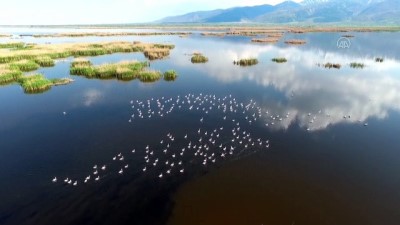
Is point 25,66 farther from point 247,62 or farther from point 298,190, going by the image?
point 298,190

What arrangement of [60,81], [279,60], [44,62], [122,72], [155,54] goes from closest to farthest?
[60,81], [122,72], [44,62], [279,60], [155,54]

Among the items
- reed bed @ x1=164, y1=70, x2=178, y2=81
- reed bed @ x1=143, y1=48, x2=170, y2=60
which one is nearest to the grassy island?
reed bed @ x1=164, y1=70, x2=178, y2=81

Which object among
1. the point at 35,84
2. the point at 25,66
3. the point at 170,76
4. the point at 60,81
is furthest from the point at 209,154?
the point at 25,66

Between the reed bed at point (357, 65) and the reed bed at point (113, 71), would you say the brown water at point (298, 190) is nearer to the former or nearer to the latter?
the reed bed at point (113, 71)

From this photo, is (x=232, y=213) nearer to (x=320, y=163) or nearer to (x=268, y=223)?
(x=268, y=223)

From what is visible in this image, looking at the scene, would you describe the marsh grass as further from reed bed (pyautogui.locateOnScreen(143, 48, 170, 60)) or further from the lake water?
reed bed (pyautogui.locateOnScreen(143, 48, 170, 60))

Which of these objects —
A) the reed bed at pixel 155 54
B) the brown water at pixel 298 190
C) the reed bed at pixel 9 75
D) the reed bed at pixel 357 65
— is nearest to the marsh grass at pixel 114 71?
the reed bed at pixel 9 75

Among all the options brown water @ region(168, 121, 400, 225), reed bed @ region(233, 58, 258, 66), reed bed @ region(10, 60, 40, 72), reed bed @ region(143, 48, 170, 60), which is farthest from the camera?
reed bed @ region(143, 48, 170, 60)

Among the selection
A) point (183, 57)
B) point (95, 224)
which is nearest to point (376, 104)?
point (95, 224)
